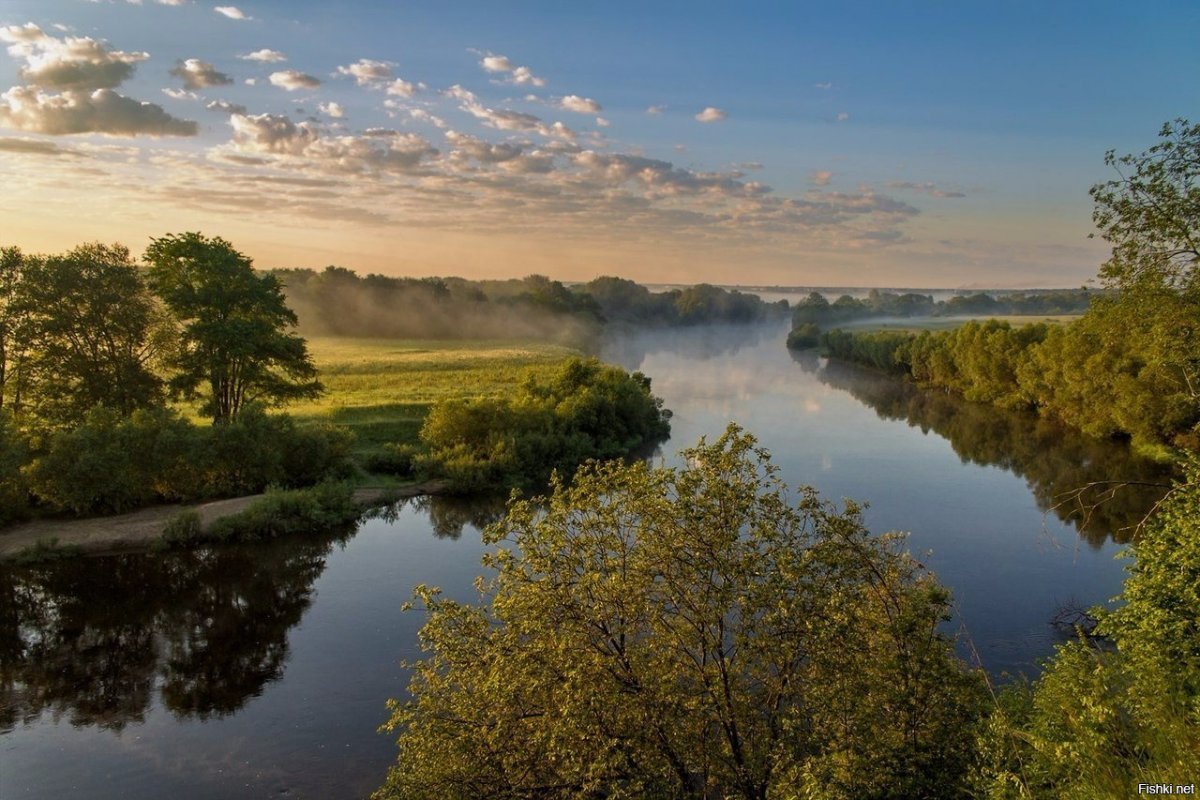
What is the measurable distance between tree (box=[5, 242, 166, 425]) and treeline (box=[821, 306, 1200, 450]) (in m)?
48.0

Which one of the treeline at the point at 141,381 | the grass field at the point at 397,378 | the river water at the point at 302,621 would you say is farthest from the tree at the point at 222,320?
the river water at the point at 302,621

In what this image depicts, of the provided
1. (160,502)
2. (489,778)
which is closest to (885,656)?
(489,778)

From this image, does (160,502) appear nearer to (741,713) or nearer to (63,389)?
(63,389)

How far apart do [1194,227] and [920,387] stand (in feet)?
296

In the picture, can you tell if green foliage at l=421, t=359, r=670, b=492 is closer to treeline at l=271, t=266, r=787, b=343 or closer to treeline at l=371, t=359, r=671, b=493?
treeline at l=371, t=359, r=671, b=493

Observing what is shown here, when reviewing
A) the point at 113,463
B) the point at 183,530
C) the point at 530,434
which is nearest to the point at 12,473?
the point at 113,463

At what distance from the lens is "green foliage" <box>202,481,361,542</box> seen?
1486 inches

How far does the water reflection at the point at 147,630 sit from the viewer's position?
76.1 feet

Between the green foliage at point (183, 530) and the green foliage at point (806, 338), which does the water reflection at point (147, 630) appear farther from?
the green foliage at point (806, 338)

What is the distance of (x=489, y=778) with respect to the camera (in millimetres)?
13617

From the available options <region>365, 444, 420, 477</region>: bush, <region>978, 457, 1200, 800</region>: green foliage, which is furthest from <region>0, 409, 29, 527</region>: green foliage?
<region>978, 457, 1200, 800</region>: green foliage

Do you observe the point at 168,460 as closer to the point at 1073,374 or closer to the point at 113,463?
the point at 113,463

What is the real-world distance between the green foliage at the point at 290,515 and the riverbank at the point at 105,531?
64cm

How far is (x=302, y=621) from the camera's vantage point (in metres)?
29.2
